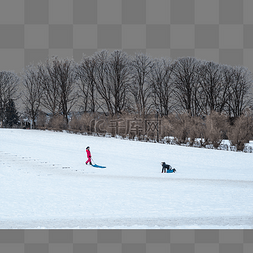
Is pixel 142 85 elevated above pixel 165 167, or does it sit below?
above

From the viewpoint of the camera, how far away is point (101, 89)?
47.0m

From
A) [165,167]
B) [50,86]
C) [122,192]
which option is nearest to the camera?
[122,192]

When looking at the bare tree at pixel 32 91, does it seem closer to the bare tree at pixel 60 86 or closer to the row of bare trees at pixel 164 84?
the bare tree at pixel 60 86

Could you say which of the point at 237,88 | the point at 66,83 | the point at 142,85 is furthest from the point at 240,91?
the point at 66,83

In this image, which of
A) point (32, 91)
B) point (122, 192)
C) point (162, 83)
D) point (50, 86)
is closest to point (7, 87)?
point (32, 91)

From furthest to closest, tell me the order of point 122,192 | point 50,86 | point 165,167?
point 50,86, point 165,167, point 122,192

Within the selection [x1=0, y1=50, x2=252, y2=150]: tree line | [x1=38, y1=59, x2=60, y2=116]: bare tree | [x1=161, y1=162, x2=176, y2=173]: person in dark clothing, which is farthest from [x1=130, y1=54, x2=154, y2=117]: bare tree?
[x1=161, y1=162, x2=176, y2=173]: person in dark clothing

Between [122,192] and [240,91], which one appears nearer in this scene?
[122,192]

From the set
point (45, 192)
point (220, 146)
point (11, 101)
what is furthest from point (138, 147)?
point (11, 101)

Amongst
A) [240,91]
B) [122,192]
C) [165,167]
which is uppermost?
[240,91]

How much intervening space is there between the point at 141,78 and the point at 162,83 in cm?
366

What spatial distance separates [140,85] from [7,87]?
2332 centimetres

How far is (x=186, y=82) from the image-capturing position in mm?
47438

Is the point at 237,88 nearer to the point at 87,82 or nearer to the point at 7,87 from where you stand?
the point at 87,82
